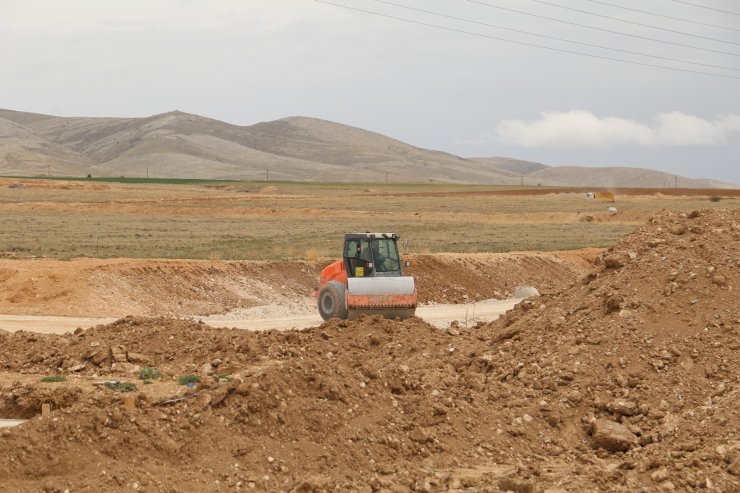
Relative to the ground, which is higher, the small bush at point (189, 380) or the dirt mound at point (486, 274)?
the small bush at point (189, 380)

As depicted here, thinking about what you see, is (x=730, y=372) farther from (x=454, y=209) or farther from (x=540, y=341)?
(x=454, y=209)

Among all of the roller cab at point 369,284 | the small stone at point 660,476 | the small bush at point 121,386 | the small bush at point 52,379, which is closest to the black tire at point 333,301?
the roller cab at point 369,284

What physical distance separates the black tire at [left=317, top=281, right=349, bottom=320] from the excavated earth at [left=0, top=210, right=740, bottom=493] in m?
2.83

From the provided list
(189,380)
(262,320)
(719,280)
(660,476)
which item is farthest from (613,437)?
(262,320)

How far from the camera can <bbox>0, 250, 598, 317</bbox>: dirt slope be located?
102 feet

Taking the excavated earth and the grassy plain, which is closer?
the excavated earth

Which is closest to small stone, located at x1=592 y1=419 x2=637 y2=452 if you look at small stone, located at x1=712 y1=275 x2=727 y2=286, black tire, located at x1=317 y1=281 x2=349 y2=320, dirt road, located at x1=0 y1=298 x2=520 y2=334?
small stone, located at x1=712 y1=275 x2=727 y2=286

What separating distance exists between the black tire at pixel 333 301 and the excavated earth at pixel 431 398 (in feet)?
9.29

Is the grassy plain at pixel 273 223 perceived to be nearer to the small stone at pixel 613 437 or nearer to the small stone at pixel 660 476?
the small stone at pixel 613 437

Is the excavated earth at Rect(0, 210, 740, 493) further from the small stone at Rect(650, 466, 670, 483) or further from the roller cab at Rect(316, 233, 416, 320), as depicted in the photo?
the roller cab at Rect(316, 233, 416, 320)

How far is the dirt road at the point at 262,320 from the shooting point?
1048 inches

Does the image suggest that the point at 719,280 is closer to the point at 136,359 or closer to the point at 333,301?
the point at 333,301

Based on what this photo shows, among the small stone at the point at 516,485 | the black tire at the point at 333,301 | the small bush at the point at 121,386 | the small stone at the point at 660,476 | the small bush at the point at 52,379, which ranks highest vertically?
the black tire at the point at 333,301

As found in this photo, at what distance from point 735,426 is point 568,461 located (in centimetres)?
232
